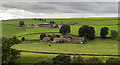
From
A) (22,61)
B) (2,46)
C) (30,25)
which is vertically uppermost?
(30,25)

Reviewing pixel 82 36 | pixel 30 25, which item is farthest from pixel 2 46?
pixel 30 25

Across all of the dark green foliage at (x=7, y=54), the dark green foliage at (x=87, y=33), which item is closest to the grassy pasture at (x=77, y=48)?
the dark green foliage at (x=7, y=54)

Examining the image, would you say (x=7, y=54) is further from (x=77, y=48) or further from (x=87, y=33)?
(x=87, y=33)

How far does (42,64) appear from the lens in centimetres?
3152

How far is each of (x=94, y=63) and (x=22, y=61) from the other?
20.8 m

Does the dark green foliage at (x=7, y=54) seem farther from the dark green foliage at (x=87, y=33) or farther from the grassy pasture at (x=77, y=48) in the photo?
the dark green foliage at (x=87, y=33)

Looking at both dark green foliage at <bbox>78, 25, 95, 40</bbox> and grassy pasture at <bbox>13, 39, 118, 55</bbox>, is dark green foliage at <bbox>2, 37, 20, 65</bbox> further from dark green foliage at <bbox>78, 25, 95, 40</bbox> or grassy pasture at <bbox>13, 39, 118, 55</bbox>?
dark green foliage at <bbox>78, 25, 95, 40</bbox>

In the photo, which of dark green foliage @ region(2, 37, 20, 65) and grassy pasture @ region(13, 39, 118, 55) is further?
grassy pasture @ region(13, 39, 118, 55)

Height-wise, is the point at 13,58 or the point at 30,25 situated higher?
the point at 30,25

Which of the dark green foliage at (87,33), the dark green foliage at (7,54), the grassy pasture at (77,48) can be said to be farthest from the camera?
the dark green foliage at (87,33)

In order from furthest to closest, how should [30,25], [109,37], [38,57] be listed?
[30,25]
[109,37]
[38,57]

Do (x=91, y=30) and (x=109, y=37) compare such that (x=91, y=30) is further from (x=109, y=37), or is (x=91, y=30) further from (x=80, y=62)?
(x=80, y=62)

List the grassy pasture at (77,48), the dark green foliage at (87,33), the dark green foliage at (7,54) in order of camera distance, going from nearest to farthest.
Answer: the dark green foliage at (7,54) → the grassy pasture at (77,48) → the dark green foliage at (87,33)

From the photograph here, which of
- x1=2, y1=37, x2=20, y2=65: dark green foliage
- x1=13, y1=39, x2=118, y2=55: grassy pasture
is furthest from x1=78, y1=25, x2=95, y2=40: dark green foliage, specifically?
x1=2, y1=37, x2=20, y2=65: dark green foliage
